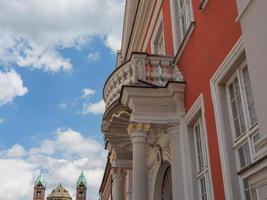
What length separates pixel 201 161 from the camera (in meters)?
9.07

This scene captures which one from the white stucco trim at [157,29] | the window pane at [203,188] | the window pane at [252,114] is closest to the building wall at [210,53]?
the window pane at [203,188]

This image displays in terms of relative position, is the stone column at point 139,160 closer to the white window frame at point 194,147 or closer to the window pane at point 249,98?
the white window frame at point 194,147

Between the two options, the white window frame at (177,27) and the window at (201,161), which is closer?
the window at (201,161)

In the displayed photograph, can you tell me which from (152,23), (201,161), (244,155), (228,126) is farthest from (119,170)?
(244,155)

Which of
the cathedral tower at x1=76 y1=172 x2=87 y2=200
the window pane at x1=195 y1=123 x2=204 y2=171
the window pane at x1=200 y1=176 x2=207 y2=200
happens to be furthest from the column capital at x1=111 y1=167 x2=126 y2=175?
the cathedral tower at x1=76 y1=172 x2=87 y2=200

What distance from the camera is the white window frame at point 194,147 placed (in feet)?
27.3

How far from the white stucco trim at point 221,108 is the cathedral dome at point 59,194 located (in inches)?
3165

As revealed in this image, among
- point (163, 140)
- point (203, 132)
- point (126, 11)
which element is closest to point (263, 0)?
point (203, 132)

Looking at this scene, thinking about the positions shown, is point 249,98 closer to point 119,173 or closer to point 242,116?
point 242,116

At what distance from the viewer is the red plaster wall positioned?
24.1 feet

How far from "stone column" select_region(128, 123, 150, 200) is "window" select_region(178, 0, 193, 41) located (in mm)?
2557

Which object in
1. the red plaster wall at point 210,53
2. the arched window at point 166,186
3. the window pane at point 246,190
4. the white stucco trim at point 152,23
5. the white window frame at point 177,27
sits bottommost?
the window pane at point 246,190

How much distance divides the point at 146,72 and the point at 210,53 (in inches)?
86.6

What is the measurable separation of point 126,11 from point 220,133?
36.7 feet
